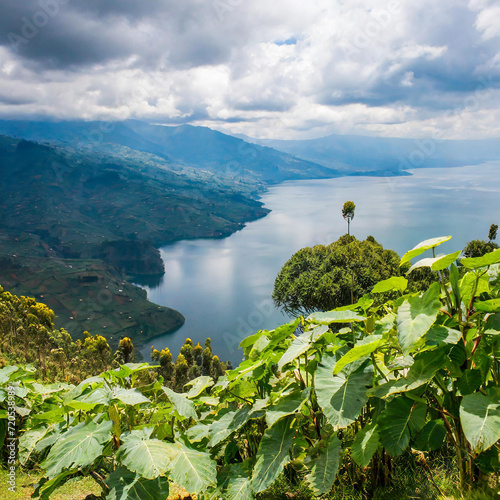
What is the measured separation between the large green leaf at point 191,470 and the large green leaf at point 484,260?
3.97 feet

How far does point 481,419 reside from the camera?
3.33 ft

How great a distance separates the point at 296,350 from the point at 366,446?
40 cm

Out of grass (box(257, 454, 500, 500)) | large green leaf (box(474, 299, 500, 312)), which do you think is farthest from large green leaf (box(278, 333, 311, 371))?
grass (box(257, 454, 500, 500))

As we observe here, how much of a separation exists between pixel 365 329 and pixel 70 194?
473ft

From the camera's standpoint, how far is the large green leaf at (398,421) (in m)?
1.19

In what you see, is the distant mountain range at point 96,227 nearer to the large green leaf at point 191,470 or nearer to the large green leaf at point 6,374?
the large green leaf at point 6,374

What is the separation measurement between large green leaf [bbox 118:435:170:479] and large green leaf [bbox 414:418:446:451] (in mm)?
934

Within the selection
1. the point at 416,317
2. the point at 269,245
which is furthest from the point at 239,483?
the point at 269,245

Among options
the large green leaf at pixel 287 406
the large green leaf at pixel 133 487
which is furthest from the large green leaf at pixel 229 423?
the large green leaf at pixel 133 487

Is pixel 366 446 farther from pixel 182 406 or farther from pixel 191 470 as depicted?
pixel 182 406

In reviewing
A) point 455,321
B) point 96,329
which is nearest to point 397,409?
point 455,321

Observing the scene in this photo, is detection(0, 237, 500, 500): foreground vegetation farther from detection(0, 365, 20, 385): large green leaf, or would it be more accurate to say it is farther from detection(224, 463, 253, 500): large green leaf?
detection(0, 365, 20, 385): large green leaf

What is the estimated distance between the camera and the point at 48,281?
55875mm

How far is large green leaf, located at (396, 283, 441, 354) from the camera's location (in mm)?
1019
